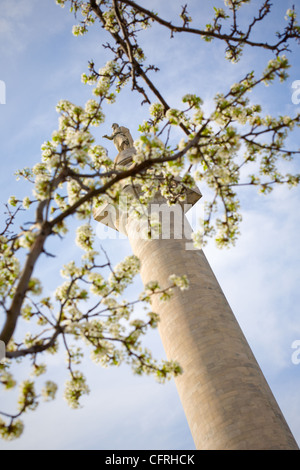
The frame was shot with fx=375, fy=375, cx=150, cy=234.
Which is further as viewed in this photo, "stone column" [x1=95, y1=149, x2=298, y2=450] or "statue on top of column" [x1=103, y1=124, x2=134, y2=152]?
"statue on top of column" [x1=103, y1=124, x2=134, y2=152]

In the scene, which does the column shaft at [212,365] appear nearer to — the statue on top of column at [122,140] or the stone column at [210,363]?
the stone column at [210,363]

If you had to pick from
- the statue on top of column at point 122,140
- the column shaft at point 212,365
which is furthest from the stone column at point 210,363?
the statue on top of column at point 122,140

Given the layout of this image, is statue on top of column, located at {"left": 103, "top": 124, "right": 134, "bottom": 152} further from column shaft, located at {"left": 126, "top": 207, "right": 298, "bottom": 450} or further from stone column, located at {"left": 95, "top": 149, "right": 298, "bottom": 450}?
column shaft, located at {"left": 126, "top": 207, "right": 298, "bottom": 450}

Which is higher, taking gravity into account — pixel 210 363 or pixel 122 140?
pixel 122 140

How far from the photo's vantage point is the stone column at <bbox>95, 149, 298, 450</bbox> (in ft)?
25.1

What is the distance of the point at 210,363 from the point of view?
8586mm

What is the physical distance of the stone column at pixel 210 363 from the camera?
25.1ft

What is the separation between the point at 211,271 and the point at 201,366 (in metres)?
3.17

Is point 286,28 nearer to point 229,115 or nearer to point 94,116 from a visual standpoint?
point 229,115

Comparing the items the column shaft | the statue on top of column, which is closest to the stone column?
the column shaft

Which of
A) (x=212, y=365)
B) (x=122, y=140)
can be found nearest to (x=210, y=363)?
(x=212, y=365)

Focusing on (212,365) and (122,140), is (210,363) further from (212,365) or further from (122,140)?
(122,140)
